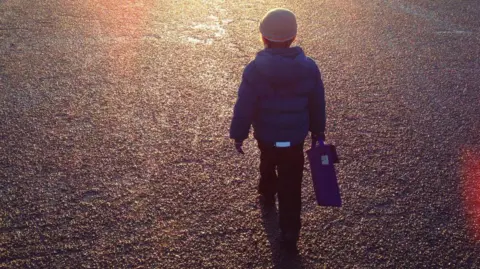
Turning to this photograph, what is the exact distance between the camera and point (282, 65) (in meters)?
2.96

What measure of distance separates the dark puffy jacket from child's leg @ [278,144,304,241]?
107mm

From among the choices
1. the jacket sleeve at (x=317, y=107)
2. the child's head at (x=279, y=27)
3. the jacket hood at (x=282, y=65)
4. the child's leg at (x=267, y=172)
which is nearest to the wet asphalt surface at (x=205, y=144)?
the child's leg at (x=267, y=172)

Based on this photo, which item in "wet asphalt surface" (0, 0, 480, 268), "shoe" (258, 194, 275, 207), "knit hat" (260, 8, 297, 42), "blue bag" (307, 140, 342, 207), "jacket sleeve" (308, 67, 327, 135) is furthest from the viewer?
"shoe" (258, 194, 275, 207)

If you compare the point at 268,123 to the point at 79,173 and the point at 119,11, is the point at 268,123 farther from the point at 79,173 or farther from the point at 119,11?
the point at 119,11

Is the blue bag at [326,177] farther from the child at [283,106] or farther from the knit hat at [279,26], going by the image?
the knit hat at [279,26]

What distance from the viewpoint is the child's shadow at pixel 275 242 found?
11.0 ft

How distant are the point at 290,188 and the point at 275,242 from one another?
0.41 metres

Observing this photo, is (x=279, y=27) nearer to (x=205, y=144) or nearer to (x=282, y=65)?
(x=282, y=65)

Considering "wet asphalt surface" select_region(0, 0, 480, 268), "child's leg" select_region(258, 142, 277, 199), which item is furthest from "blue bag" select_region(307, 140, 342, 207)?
"wet asphalt surface" select_region(0, 0, 480, 268)

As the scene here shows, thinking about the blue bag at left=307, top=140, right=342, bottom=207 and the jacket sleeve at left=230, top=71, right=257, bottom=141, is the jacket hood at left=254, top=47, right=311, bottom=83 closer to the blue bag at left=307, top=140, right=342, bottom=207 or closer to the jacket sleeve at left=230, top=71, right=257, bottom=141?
the jacket sleeve at left=230, top=71, right=257, bottom=141

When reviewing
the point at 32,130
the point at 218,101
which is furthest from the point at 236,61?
the point at 32,130

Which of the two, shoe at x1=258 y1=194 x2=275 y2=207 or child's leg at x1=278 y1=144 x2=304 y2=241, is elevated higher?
child's leg at x1=278 y1=144 x2=304 y2=241

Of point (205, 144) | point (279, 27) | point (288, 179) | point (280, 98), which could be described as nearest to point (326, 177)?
point (288, 179)

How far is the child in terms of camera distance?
9.77ft
